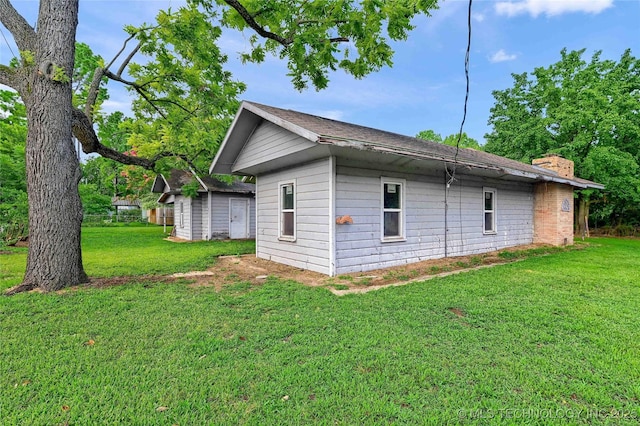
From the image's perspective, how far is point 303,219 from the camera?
7371 millimetres

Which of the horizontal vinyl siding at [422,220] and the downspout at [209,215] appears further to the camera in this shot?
the downspout at [209,215]

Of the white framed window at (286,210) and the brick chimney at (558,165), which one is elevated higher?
the brick chimney at (558,165)

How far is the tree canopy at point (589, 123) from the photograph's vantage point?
612 inches

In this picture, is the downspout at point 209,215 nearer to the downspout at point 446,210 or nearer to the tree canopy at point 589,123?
the downspout at point 446,210

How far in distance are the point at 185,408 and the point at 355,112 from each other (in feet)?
74.7

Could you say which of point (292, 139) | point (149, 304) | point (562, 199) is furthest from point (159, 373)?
point (562, 199)

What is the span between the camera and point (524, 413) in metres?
2.10

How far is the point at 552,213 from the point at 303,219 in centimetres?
996

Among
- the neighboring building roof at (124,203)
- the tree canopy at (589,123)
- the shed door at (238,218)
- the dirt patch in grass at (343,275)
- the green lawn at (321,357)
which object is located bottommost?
the dirt patch in grass at (343,275)

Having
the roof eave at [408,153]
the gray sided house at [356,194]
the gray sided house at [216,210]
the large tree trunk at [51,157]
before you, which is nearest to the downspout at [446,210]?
the gray sided house at [356,194]

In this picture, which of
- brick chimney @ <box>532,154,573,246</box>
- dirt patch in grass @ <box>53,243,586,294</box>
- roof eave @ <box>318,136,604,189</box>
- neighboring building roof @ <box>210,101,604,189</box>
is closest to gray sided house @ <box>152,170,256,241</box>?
neighboring building roof @ <box>210,101,604,189</box>

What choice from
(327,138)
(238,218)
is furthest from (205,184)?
(327,138)

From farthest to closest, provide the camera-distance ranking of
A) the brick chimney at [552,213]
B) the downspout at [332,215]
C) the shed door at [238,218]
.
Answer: the shed door at [238,218] < the brick chimney at [552,213] < the downspout at [332,215]

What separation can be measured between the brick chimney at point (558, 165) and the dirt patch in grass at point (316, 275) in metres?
6.45
